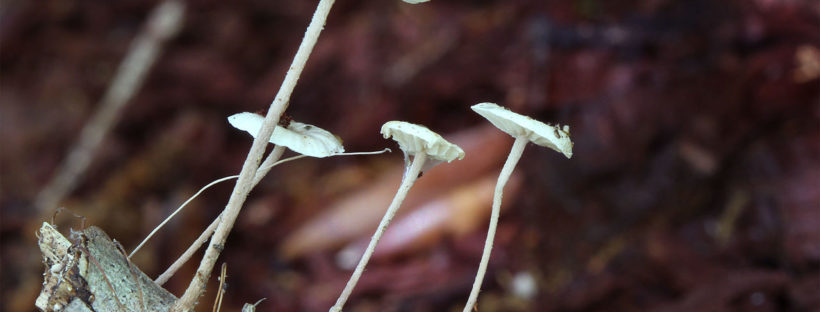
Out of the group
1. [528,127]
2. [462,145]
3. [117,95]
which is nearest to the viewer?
[528,127]

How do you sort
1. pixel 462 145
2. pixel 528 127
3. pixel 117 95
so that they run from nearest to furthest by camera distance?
pixel 528 127, pixel 462 145, pixel 117 95

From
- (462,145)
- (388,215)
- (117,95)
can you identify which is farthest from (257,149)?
(117,95)

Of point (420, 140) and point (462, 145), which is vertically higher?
point (462, 145)

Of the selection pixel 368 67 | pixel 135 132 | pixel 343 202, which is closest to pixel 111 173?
pixel 135 132

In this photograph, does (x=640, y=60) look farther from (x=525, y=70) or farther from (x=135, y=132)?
(x=135, y=132)

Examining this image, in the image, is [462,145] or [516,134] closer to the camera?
[516,134]

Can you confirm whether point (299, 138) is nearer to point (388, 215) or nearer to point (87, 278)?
point (388, 215)

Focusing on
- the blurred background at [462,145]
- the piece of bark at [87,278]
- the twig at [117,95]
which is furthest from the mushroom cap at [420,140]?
the twig at [117,95]
